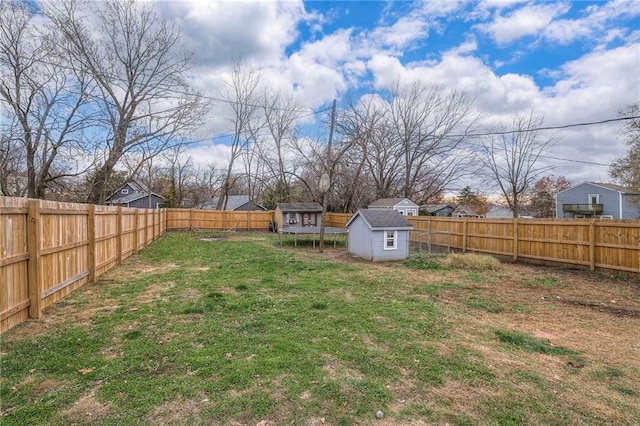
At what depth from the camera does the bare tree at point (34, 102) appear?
1152 cm

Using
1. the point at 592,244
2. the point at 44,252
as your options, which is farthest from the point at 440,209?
the point at 44,252

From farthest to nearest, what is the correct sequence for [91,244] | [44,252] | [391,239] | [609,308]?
[391,239] < [91,244] < [609,308] < [44,252]

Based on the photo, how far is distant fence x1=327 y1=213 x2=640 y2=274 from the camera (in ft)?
→ 27.2

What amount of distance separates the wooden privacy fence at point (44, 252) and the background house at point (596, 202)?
35561 mm

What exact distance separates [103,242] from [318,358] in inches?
246

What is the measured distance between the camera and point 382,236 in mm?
11758

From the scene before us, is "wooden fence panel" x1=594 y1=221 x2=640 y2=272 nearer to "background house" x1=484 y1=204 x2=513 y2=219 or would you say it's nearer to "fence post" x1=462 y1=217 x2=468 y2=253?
"fence post" x1=462 y1=217 x2=468 y2=253

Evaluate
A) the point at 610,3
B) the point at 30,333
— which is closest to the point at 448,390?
the point at 30,333

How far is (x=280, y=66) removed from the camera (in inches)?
653

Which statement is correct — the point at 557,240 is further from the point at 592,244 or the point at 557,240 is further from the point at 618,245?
the point at 618,245

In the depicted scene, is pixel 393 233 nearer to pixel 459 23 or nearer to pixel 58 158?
pixel 459 23

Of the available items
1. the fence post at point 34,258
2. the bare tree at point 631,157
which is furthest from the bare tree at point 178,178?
the bare tree at point 631,157

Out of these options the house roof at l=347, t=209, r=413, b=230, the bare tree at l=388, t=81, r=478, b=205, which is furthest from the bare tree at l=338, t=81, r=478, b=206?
the house roof at l=347, t=209, r=413, b=230

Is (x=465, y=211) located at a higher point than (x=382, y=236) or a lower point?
higher
